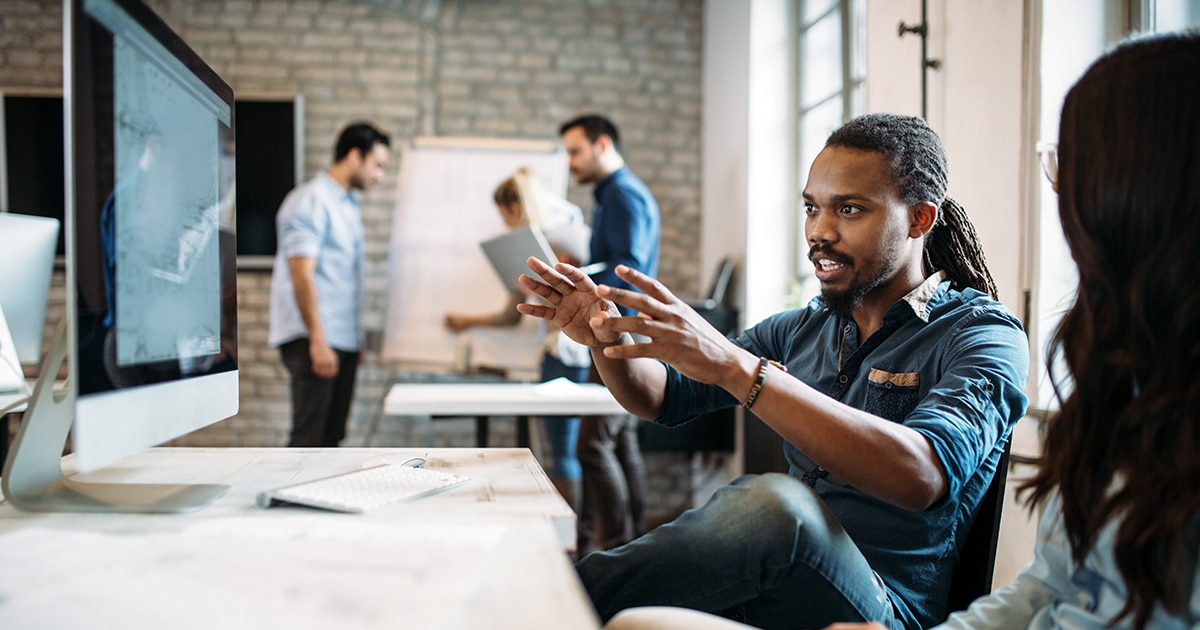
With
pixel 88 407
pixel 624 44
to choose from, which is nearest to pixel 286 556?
pixel 88 407

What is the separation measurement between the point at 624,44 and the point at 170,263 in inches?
148

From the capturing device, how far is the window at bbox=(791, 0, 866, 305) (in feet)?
11.0

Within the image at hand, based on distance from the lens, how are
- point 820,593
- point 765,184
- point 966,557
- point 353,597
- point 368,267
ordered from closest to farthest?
point 353,597 → point 820,593 → point 966,557 → point 765,184 → point 368,267

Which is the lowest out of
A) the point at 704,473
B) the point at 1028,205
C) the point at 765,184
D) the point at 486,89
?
the point at 704,473

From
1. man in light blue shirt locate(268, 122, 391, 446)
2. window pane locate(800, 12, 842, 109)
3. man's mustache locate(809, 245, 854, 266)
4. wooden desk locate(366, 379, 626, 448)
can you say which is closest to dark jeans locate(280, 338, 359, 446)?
man in light blue shirt locate(268, 122, 391, 446)

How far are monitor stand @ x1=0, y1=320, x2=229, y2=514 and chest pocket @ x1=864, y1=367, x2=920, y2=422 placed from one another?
87 centimetres

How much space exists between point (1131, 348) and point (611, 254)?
240 centimetres

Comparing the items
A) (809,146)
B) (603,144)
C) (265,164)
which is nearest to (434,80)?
(265,164)

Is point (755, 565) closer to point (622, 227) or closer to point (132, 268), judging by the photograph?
point (132, 268)

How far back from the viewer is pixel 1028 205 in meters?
2.00

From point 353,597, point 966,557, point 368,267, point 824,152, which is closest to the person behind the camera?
point 353,597

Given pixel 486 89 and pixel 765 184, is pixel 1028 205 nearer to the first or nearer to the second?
pixel 765 184

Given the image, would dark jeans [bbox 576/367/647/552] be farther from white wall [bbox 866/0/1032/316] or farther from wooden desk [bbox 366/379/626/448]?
white wall [bbox 866/0/1032/316]

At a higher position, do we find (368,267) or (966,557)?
(368,267)
